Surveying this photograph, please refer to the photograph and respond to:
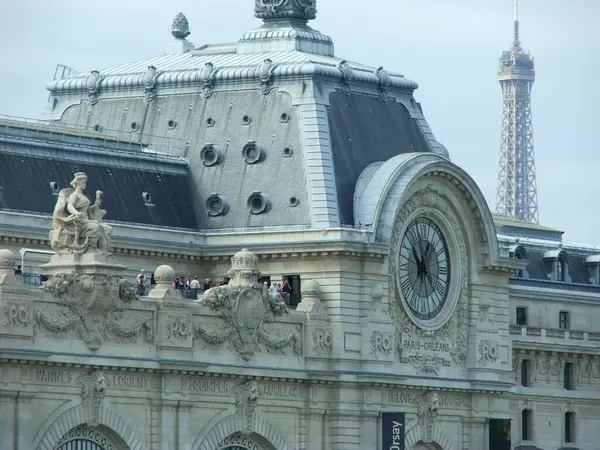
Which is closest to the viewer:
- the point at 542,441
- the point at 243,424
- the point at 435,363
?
the point at 243,424

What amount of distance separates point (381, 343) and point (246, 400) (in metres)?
10.5

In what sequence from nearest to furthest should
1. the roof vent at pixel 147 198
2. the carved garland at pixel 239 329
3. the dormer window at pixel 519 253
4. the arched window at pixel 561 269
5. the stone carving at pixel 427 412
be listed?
the carved garland at pixel 239 329
the roof vent at pixel 147 198
the stone carving at pixel 427 412
the dormer window at pixel 519 253
the arched window at pixel 561 269

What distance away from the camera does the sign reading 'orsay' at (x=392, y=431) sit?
160 metres

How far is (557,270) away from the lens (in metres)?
197

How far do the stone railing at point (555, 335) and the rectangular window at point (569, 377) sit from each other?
1678mm

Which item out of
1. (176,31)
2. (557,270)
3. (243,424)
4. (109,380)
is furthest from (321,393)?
(557,270)

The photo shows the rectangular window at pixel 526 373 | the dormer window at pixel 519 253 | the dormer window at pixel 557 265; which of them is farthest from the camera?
the dormer window at pixel 557 265

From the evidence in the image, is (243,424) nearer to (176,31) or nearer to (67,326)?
(67,326)

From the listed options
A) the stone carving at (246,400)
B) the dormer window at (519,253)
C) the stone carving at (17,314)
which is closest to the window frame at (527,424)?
the dormer window at (519,253)

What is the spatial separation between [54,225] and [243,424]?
15087 mm

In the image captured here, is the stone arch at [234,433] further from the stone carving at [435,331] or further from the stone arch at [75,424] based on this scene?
the stone carving at [435,331]

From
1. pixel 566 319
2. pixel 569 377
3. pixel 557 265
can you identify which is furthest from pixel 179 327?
pixel 557 265

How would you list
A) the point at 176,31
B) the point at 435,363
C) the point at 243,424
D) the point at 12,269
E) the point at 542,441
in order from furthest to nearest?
the point at 542,441, the point at 176,31, the point at 435,363, the point at 243,424, the point at 12,269

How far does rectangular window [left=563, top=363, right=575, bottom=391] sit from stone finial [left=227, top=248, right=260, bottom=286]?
4535 centimetres
